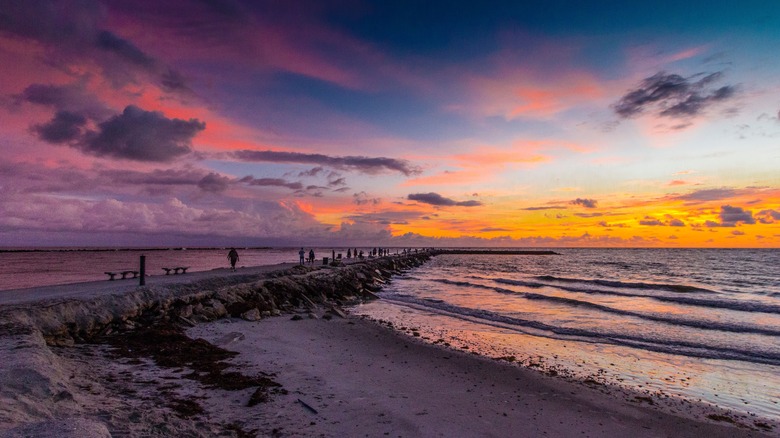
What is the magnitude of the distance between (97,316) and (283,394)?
7.52 m

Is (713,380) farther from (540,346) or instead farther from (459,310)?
(459,310)

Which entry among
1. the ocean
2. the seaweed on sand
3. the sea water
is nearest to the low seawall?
the seaweed on sand

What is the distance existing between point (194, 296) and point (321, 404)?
10.9 metres

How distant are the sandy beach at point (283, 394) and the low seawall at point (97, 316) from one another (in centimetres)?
5

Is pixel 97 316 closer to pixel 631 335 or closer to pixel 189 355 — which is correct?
pixel 189 355

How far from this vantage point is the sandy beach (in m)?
5.56

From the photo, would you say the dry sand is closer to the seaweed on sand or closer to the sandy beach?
the sandy beach

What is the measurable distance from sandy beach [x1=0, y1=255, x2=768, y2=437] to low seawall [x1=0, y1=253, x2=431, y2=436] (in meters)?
0.05

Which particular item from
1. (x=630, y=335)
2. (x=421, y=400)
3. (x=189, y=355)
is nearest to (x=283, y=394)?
(x=421, y=400)

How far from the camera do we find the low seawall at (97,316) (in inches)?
207

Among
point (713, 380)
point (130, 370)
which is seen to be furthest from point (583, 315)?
point (130, 370)

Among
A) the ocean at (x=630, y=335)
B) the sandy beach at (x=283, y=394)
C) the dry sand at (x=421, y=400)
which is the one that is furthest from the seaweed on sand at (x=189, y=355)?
the ocean at (x=630, y=335)

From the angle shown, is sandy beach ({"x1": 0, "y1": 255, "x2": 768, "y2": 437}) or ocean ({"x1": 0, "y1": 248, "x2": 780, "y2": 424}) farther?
ocean ({"x1": 0, "y1": 248, "x2": 780, "y2": 424})

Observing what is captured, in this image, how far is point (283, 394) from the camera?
294 inches
